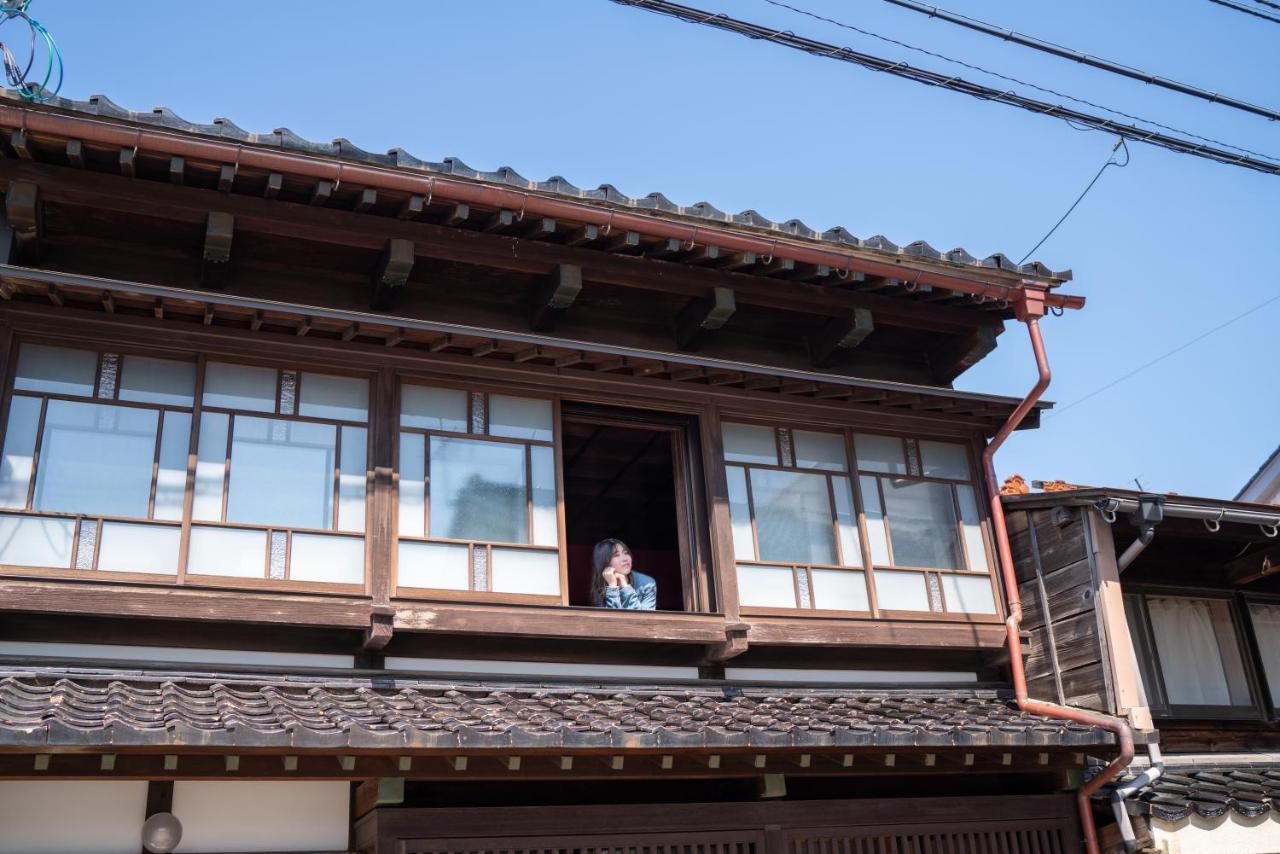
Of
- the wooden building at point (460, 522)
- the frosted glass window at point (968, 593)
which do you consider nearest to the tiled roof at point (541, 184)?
the wooden building at point (460, 522)

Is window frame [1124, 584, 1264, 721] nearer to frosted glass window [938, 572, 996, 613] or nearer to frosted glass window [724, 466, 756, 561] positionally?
frosted glass window [938, 572, 996, 613]

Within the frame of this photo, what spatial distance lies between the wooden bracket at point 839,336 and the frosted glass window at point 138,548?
588cm

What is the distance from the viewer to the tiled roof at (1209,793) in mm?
9836

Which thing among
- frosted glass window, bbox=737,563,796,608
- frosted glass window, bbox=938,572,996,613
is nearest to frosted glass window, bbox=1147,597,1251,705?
frosted glass window, bbox=938,572,996,613

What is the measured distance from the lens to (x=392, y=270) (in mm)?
9938

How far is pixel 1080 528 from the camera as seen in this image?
1105 centimetres

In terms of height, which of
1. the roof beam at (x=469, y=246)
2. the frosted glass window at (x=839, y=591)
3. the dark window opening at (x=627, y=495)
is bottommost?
the frosted glass window at (x=839, y=591)

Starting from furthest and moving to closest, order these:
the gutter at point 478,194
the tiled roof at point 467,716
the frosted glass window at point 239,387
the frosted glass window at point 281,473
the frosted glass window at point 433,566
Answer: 1. the frosted glass window at point 239,387
2. the frosted glass window at point 433,566
3. the frosted glass window at point 281,473
4. the gutter at point 478,194
5. the tiled roof at point 467,716

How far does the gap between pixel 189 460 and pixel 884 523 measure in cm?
591

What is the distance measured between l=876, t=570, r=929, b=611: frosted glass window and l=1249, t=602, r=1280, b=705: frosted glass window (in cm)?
411

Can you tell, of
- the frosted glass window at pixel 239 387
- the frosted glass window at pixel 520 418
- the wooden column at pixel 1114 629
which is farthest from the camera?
the frosted glass window at pixel 520 418

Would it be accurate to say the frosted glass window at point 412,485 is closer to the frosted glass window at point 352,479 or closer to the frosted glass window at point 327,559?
the frosted glass window at point 352,479

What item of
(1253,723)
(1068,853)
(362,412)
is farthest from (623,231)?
(1253,723)

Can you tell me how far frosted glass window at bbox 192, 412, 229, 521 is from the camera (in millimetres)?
9195
